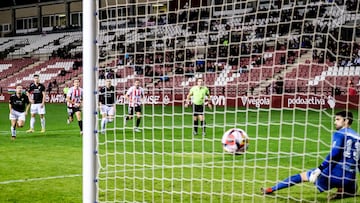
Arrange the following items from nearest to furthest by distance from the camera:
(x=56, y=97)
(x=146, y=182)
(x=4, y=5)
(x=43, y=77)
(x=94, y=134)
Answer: (x=94, y=134) → (x=146, y=182) → (x=56, y=97) → (x=43, y=77) → (x=4, y=5)

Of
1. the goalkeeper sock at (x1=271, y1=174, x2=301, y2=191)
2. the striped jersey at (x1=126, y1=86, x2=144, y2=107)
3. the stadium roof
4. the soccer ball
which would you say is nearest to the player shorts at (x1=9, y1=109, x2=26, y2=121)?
the striped jersey at (x1=126, y1=86, x2=144, y2=107)

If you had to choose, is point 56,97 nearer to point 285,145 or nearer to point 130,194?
point 285,145

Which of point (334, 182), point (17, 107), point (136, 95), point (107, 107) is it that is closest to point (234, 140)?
point (334, 182)

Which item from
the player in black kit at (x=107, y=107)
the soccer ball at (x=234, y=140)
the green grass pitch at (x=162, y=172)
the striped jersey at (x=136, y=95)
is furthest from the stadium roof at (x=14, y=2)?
the soccer ball at (x=234, y=140)

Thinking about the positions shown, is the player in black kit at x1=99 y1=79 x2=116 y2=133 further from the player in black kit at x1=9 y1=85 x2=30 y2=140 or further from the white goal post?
the white goal post

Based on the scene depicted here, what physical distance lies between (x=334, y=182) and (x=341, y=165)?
0.22m

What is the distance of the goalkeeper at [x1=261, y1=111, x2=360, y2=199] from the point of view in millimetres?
6109

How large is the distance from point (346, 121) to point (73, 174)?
4.65 metres

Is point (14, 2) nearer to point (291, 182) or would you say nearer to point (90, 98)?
point (291, 182)

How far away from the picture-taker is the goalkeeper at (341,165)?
20.0ft

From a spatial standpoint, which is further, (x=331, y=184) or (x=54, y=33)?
(x=54, y=33)

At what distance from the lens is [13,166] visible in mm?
9734

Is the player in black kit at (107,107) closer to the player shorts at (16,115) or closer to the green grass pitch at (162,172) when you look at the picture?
the green grass pitch at (162,172)

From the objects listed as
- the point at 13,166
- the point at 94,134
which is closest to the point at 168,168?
the point at 13,166
